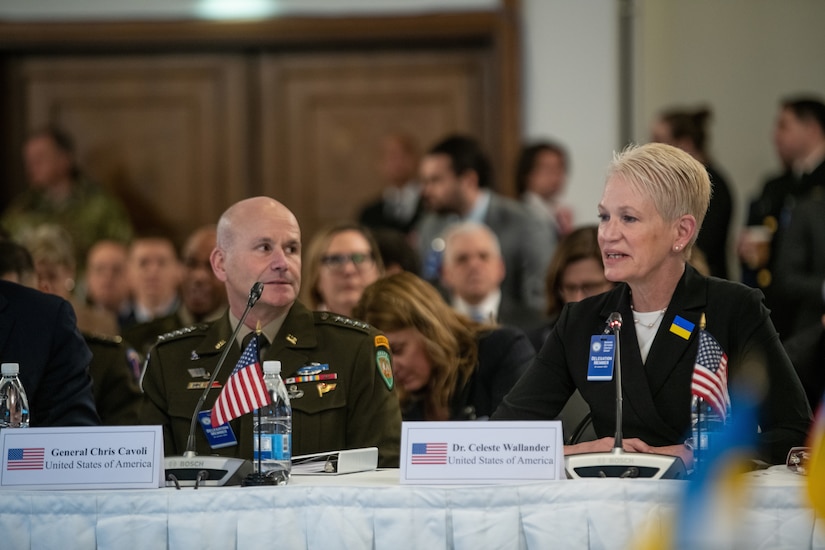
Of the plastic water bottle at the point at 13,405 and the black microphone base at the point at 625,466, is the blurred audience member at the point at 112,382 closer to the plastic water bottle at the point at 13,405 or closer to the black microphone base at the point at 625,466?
the plastic water bottle at the point at 13,405

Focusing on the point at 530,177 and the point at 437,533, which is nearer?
the point at 437,533

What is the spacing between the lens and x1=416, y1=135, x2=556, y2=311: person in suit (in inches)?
264

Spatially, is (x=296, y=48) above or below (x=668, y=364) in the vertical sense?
above

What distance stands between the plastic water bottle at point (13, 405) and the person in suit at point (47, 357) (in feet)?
0.50

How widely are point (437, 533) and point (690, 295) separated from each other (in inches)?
37.8

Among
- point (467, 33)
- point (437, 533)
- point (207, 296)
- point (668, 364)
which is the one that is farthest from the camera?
point (467, 33)

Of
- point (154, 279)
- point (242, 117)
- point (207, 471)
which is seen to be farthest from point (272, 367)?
point (242, 117)

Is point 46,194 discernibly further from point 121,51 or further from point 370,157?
point 370,157

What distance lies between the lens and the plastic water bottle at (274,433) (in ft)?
9.95

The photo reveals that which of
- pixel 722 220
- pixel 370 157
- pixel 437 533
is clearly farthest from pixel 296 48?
pixel 437 533

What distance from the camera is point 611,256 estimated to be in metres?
3.25

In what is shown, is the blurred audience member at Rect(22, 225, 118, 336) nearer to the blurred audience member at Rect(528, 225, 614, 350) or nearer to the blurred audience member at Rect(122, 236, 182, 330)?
the blurred audience member at Rect(122, 236, 182, 330)

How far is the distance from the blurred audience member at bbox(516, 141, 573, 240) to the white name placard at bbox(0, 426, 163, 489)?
15.9 ft

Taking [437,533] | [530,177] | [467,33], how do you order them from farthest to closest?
[467,33]
[530,177]
[437,533]
